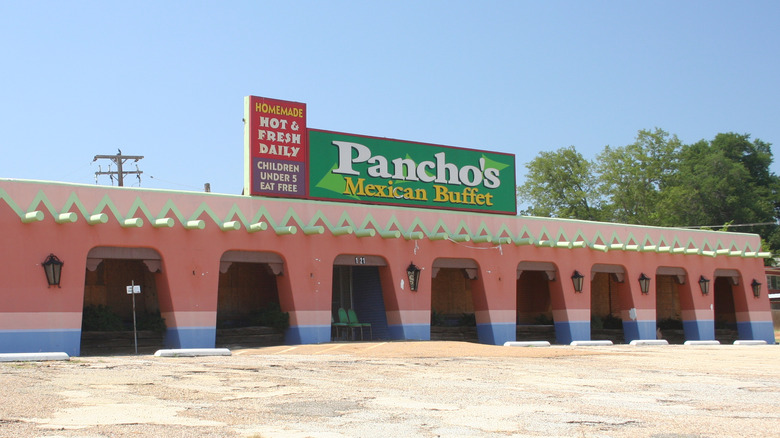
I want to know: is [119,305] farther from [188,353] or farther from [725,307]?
[725,307]

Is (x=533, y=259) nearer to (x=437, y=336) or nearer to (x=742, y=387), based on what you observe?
(x=437, y=336)

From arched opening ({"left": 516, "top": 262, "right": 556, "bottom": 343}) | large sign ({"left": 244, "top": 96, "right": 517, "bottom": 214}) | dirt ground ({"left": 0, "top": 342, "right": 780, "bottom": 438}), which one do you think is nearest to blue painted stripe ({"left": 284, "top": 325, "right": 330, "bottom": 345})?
large sign ({"left": 244, "top": 96, "right": 517, "bottom": 214})

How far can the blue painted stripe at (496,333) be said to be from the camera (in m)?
28.9

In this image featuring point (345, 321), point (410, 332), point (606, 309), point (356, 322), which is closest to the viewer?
point (410, 332)

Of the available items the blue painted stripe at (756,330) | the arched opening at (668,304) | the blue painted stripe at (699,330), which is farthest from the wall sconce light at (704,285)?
the blue painted stripe at (756,330)

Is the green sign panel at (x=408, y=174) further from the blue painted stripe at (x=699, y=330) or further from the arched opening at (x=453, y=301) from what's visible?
the blue painted stripe at (x=699, y=330)

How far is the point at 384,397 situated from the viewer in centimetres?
1162

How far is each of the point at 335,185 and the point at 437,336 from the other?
6.59m

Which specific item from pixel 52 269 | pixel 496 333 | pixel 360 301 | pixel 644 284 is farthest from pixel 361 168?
pixel 644 284

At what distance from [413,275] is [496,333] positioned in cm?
404

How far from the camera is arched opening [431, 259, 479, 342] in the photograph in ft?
95.1

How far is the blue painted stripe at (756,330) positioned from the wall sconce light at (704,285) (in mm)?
3171

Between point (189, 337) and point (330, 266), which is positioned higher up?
point (330, 266)

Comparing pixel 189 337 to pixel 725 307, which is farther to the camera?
pixel 725 307
